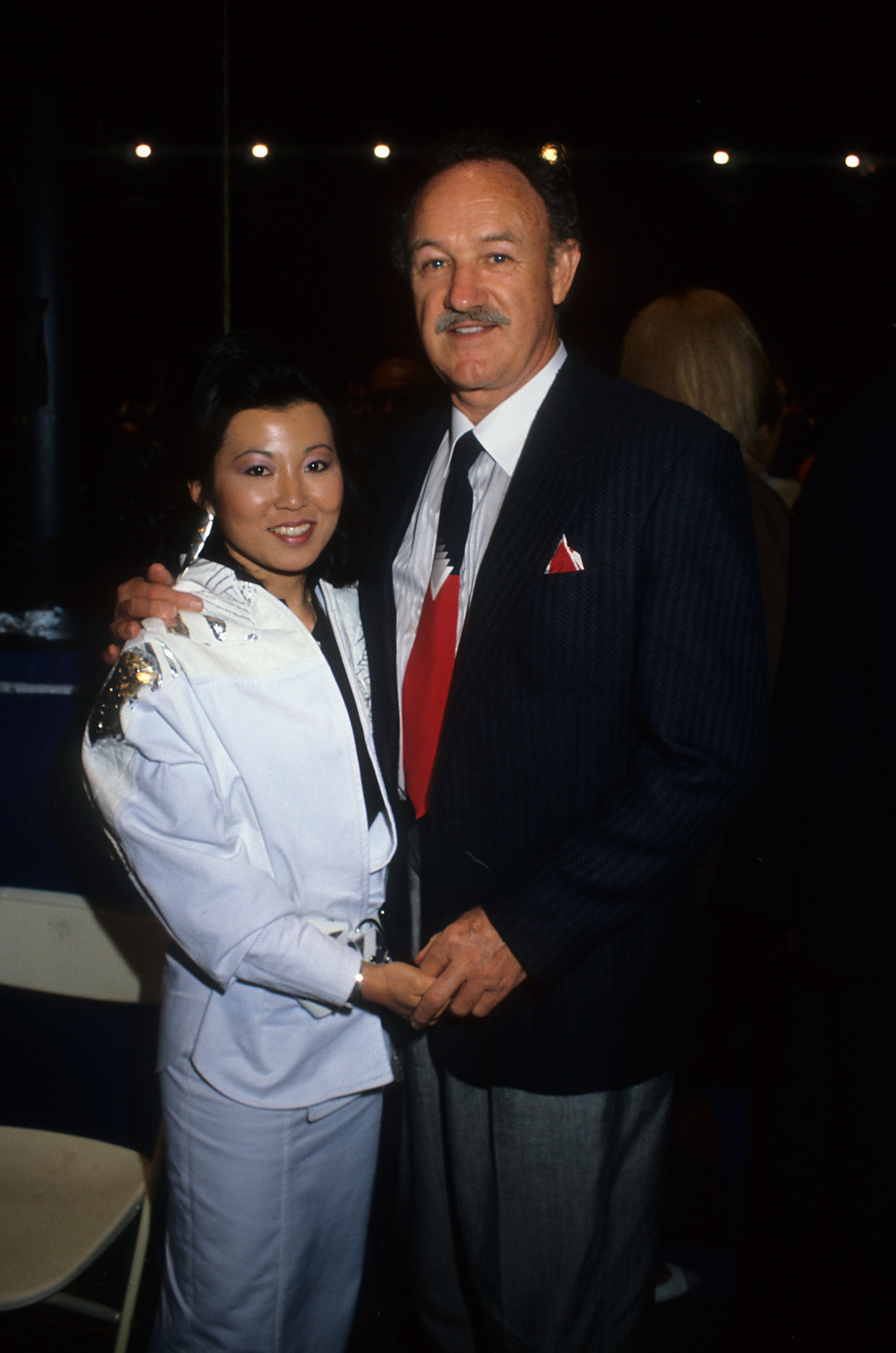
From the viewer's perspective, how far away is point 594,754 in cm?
121

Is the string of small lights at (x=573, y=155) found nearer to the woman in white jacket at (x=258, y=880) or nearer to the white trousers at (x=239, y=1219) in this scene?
the woman in white jacket at (x=258, y=880)

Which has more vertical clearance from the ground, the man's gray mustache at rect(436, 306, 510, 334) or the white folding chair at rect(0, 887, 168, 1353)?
the man's gray mustache at rect(436, 306, 510, 334)

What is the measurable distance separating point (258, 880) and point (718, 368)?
4.67 ft

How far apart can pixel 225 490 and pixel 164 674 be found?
1.15 ft

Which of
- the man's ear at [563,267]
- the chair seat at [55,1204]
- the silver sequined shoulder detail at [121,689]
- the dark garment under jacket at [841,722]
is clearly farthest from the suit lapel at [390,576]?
the chair seat at [55,1204]

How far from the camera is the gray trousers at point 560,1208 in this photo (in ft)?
4.13

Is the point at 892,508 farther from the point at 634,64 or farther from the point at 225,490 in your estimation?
the point at 634,64

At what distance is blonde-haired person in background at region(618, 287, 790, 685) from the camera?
6.08 ft

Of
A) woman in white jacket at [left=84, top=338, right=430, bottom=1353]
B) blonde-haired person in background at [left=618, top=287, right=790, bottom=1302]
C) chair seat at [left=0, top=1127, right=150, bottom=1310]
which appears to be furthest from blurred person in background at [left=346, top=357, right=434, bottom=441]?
chair seat at [left=0, top=1127, right=150, bottom=1310]

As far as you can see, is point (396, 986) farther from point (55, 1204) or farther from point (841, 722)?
point (55, 1204)

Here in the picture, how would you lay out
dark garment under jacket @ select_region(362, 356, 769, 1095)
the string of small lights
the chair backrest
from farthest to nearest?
the string of small lights, the chair backrest, dark garment under jacket @ select_region(362, 356, 769, 1095)

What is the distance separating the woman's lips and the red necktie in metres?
0.21

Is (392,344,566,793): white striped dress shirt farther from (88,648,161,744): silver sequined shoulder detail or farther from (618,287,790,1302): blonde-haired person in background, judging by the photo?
(618,287,790,1302): blonde-haired person in background

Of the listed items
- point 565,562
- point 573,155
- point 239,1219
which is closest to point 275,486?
point 565,562
